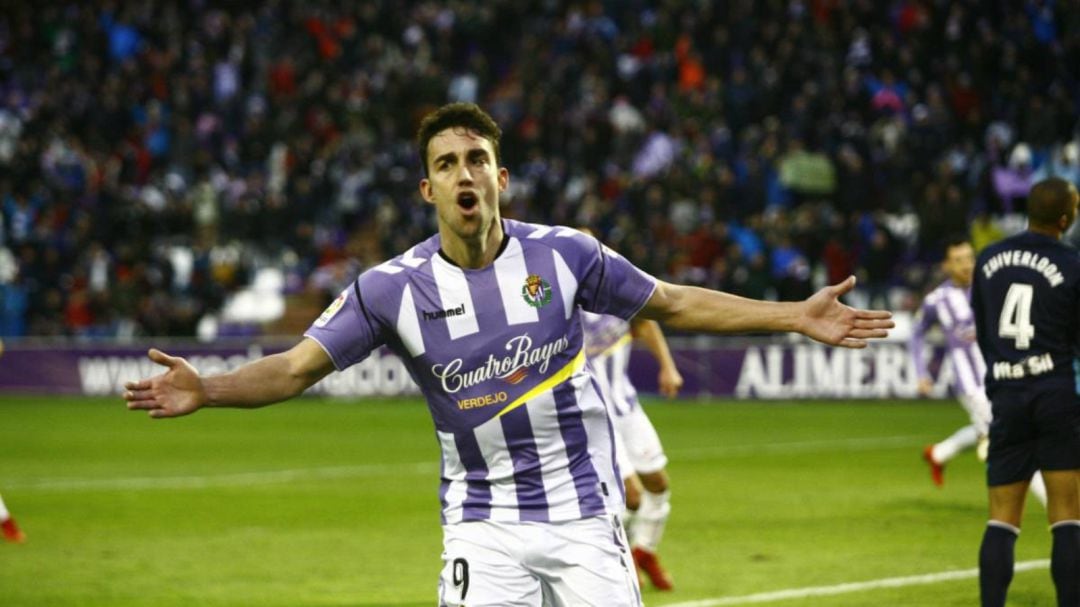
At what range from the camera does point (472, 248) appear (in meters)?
5.51

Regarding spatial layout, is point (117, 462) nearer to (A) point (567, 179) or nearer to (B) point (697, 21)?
(A) point (567, 179)

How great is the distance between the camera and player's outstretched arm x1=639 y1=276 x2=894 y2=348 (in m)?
5.34

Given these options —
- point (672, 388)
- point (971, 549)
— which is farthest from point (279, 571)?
point (971, 549)

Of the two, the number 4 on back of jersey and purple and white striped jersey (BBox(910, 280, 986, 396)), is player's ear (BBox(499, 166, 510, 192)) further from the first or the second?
purple and white striped jersey (BBox(910, 280, 986, 396))

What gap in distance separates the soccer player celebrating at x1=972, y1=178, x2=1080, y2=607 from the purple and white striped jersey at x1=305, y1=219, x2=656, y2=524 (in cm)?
284

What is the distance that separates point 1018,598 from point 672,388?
8.90 feet

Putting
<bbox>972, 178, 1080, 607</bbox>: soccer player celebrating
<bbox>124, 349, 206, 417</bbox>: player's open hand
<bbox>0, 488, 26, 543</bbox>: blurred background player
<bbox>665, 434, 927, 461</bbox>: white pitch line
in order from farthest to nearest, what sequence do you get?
<bbox>665, 434, 927, 461</bbox>: white pitch line
<bbox>0, 488, 26, 543</bbox>: blurred background player
<bbox>972, 178, 1080, 607</bbox>: soccer player celebrating
<bbox>124, 349, 206, 417</bbox>: player's open hand

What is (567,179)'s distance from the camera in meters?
29.5

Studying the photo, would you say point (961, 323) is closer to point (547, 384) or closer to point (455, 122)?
point (547, 384)

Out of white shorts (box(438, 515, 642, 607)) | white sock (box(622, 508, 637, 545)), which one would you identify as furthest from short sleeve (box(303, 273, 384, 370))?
white sock (box(622, 508, 637, 545))

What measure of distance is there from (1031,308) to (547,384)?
316 centimetres

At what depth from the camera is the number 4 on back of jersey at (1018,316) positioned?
763cm

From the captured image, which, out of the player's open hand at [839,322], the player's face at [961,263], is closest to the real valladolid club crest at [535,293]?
the player's open hand at [839,322]

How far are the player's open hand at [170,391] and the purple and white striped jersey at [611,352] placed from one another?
5787 millimetres
